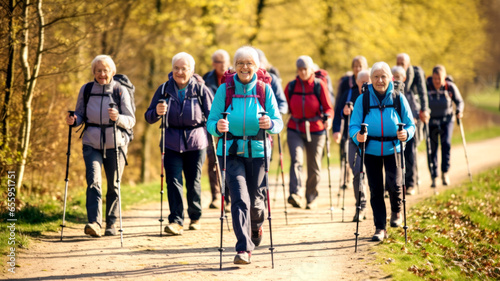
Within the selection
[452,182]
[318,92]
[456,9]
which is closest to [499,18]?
[456,9]

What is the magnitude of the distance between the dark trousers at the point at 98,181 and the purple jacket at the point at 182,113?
2.41ft

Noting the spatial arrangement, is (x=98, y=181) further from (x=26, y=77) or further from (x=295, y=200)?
(x=295, y=200)

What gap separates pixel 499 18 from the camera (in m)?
59.5

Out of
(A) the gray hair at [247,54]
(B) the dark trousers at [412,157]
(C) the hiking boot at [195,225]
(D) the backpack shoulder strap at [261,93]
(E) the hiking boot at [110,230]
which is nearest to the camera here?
(A) the gray hair at [247,54]

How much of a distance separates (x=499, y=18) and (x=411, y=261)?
57.6 metres

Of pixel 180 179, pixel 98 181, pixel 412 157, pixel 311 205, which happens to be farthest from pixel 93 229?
pixel 412 157

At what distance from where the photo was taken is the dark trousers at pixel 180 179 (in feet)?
29.9

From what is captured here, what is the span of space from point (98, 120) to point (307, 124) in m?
4.04

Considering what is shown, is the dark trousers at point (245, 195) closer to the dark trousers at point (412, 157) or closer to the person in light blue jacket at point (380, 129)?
the person in light blue jacket at point (380, 129)

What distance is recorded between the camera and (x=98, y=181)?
869 cm

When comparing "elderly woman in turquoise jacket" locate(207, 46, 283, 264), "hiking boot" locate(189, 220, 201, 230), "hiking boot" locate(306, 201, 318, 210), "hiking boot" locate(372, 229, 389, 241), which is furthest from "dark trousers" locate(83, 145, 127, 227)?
"hiking boot" locate(306, 201, 318, 210)

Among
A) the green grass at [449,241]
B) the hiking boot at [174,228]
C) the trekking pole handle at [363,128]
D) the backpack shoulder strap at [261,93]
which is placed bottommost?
A: the green grass at [449,241]

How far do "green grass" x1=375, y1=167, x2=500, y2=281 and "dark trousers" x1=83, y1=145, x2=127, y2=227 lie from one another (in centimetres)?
371

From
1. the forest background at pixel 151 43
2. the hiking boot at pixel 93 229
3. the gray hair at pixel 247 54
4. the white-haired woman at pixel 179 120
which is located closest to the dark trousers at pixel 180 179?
the white-haired woman at pixel 179 120
